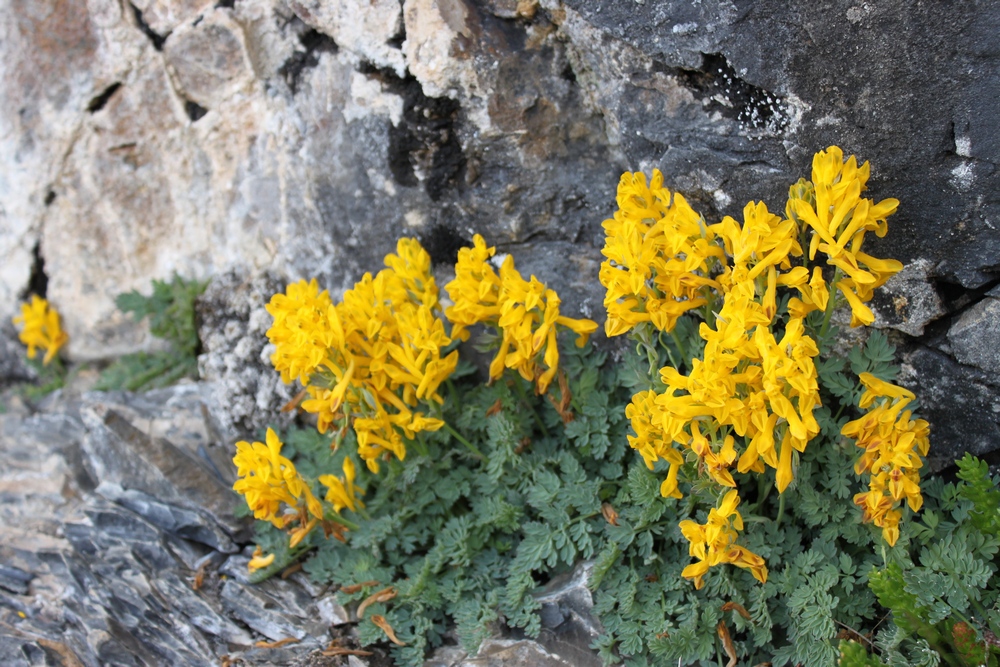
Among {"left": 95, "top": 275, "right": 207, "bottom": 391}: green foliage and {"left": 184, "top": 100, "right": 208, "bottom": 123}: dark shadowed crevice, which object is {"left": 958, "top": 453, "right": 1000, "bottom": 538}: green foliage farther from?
{"left": 184, "top": 100, "right": 208, "bottom": 123}: dark shadowed crevice

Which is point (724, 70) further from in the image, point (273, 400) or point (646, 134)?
point (273, 400)

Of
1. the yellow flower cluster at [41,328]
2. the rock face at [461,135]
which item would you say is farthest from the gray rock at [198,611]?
the yellow flower cluster at [41,328]

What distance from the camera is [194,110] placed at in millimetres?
5367

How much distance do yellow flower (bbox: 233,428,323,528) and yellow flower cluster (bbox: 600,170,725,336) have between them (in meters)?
1.62

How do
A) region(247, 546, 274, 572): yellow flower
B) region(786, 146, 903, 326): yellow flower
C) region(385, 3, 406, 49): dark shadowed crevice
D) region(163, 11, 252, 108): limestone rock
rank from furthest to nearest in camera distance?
1. region(163, 11, 252, 108): limestone rock
2. region(385, 3, 406, 49): dark shadowed crevice
3. region(247, 546, 274, 572): yellow flower
4. region(786, 146, 903, 326): yellow flower

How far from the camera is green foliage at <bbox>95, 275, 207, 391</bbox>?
555 cm

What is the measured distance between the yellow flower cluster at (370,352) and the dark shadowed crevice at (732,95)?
1537 millimetres

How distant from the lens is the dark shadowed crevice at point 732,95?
358cm

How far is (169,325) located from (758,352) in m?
4.25

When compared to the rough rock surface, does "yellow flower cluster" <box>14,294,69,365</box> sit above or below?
above

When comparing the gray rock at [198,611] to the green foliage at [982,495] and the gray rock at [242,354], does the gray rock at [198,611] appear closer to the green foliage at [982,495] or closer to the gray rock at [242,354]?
the gray rock at [242,354]

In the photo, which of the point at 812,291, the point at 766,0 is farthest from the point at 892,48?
the point at 812,291

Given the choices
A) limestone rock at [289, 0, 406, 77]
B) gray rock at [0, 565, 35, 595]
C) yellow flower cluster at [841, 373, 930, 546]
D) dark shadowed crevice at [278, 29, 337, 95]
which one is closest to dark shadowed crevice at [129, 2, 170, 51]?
dark shadowed crevice at [278, 29, 337, 95]

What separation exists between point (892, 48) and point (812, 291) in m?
1.09
